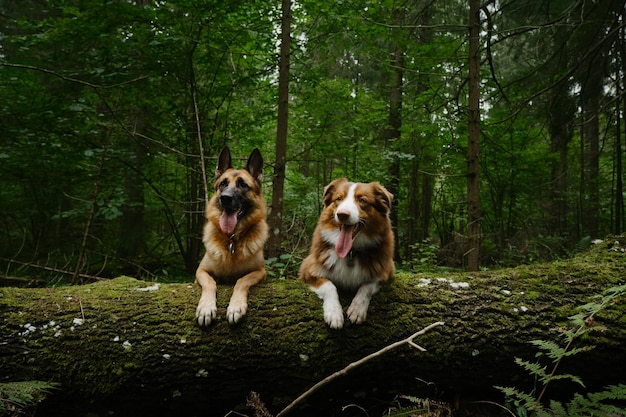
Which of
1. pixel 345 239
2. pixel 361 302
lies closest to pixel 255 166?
pixel 345 239

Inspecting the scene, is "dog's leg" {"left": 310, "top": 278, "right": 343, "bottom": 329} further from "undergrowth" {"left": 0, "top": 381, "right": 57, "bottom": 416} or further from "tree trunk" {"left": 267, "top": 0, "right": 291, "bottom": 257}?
"tree trunk" {"left": 267, "top": 0, "right": 291, "bottom": 257}

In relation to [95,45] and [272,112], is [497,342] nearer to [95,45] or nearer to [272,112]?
[272,112]

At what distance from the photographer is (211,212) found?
3.87 m

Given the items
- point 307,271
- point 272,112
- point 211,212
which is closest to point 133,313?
point 211,212

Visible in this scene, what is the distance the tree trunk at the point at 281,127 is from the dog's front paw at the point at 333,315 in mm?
3249

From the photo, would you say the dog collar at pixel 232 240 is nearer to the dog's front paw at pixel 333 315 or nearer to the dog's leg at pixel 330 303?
the dog's leg at pixel 330 303

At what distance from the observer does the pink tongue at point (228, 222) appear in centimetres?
370

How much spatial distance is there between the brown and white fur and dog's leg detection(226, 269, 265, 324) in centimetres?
57

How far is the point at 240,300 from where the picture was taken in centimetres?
297

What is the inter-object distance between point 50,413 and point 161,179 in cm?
681

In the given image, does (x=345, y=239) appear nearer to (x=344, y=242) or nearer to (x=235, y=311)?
(x=344, y=242)

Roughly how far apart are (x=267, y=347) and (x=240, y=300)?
0.48m

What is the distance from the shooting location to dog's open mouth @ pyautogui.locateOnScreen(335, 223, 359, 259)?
10.5 feet

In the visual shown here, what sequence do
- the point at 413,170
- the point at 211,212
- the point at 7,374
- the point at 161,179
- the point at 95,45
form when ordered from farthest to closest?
the point at 413,170 < the point at 161,179 < the point at 95,45 < the point at 211,212 < the point at 7,374
